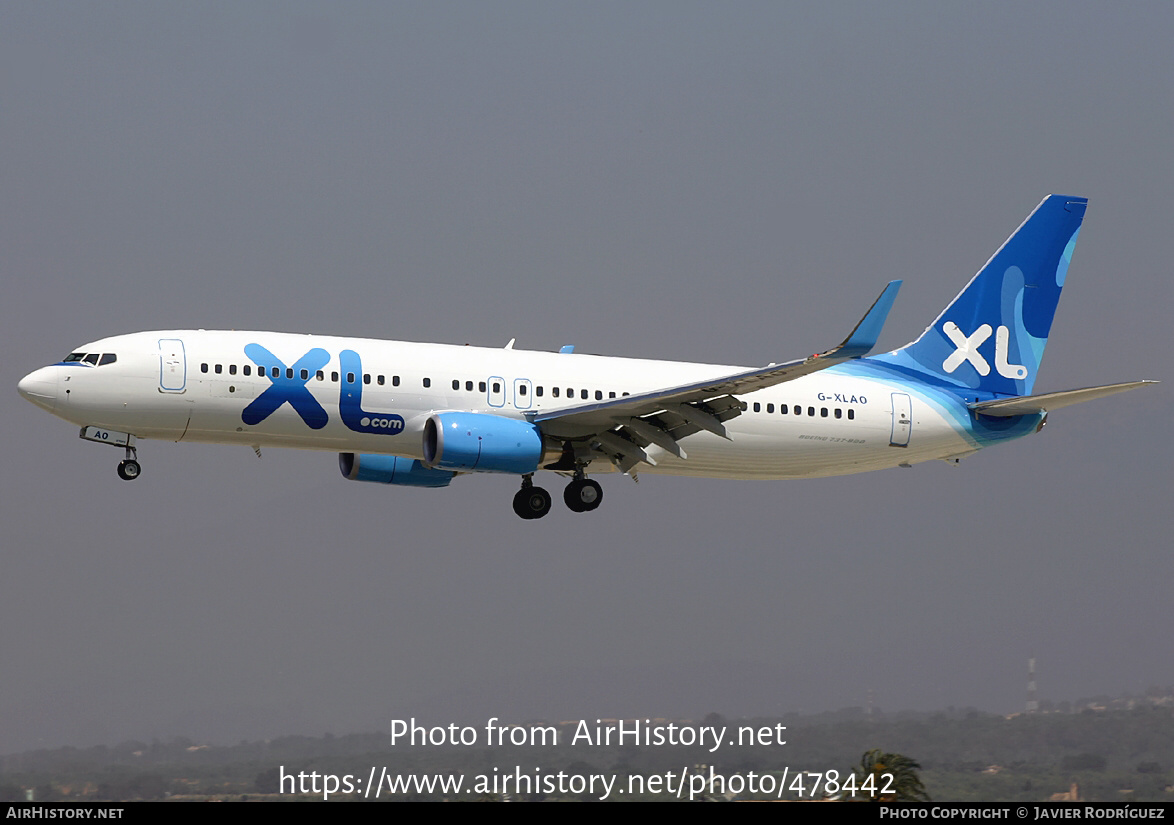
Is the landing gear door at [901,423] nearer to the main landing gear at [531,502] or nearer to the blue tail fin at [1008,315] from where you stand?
the blue tail fin at [1008,315]

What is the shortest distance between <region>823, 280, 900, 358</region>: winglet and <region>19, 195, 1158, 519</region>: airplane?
1.9 inches

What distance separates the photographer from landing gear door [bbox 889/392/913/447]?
3984cm

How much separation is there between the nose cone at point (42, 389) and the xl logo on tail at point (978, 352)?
23.7 m

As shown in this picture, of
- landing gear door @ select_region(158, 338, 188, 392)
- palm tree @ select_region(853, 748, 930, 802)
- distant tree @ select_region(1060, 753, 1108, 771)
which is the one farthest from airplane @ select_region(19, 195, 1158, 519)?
distant tree @ select_region(1060, 753, 1108, 771)

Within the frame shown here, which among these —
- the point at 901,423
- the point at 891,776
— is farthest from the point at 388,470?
the point at 891,776

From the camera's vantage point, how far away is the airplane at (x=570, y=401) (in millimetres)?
34250

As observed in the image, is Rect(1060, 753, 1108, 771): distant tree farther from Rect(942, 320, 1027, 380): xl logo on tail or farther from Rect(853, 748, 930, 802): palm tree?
Rect(942, 320, 1027, 380): xl logo on tail

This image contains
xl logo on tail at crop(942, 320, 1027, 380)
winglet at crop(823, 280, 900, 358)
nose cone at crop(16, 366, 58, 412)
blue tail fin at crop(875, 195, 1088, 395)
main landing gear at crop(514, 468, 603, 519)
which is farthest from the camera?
xl logo on tail at crop(942, 320, 1027, 380)

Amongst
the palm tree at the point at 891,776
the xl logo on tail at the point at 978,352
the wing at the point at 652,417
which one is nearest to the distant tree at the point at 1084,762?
the palm tree at the point at 891,776

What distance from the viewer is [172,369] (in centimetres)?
3425

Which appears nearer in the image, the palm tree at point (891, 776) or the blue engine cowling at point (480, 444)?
the blue engine cowling at point (480, 444)

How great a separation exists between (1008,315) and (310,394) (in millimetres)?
20726

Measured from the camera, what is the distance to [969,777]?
4353 cm
